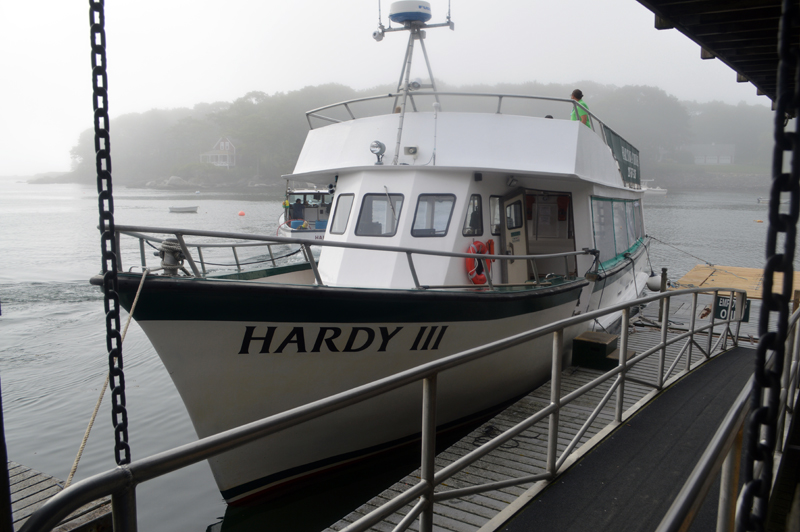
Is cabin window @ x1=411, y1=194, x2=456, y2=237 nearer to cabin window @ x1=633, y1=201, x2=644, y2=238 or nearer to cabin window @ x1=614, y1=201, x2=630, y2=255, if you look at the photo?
cabin window @ x1=614, y1=201, x2=630, y2=255

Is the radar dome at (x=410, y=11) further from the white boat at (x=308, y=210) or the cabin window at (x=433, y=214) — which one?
the white boat at (x=308, y=210)

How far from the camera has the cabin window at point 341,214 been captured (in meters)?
8.18

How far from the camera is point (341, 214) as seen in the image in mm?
8320

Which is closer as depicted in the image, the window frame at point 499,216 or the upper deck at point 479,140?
the upper deck at point 479,140

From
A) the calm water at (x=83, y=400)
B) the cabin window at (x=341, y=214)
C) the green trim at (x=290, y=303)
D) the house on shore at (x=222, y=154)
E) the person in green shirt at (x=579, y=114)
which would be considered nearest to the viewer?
the green trim at (x=290, y=303)

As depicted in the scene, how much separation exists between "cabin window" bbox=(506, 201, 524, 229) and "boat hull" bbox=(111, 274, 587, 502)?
2013mm

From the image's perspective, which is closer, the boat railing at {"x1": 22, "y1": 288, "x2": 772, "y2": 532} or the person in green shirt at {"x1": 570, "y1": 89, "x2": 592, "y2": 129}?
the boat railing at {"x1": 22, "y1": 288, "x2": 772, "y2": 532}

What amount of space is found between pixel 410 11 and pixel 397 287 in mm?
4161

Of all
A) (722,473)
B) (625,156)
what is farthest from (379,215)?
(625,156)

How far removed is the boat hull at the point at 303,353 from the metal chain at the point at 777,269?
4.01m

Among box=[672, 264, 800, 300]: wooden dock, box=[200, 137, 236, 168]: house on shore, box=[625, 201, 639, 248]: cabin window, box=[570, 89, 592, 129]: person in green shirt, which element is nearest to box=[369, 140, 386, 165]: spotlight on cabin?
box=[570, 89, 592, 129]: person in green shirt

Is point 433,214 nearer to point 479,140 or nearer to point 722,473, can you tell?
point 479,140

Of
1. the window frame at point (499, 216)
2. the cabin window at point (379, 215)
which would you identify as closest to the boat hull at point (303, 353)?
the window frame at point (499, 216)

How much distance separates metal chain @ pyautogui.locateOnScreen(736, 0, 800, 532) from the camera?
129 cm
